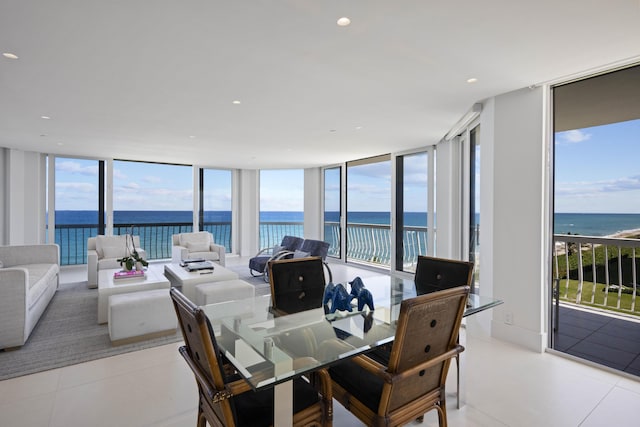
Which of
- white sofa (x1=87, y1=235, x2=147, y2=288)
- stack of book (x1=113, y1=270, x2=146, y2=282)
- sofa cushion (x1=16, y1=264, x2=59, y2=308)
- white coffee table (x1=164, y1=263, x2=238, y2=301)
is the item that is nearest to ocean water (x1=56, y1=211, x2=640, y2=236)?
white sofa (x1=87, y1=235, x2=147, y2=288)

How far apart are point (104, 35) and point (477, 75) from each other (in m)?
2.86

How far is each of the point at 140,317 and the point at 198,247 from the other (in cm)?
378

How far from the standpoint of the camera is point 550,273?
3004mm

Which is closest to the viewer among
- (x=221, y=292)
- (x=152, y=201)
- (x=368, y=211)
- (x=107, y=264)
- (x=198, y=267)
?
(x=221, y=292)

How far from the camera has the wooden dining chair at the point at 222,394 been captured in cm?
122

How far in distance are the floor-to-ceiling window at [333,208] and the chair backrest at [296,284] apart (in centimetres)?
560

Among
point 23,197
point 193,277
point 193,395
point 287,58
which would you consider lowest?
point 193,395

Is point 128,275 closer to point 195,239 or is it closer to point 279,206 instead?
point 195,239

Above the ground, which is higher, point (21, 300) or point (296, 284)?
point (296, 284)

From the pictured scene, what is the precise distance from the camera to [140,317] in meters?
3.14

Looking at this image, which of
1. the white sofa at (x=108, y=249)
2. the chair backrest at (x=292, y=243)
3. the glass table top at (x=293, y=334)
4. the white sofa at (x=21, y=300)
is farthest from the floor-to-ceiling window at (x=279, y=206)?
the glass table top at (x=293, y=334)

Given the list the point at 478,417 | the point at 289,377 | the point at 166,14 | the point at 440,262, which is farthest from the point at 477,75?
the point at 289,377

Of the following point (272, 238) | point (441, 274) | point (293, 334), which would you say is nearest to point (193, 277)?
point (293, 334)

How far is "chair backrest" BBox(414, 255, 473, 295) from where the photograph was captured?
2.34 meters
